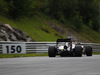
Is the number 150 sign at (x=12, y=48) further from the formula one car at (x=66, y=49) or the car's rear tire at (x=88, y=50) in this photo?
the car's rear tire at (x=88, y=50)

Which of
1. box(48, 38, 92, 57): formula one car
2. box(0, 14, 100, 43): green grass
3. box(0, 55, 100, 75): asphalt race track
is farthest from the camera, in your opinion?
box(0, 14, 100, 43): green grass

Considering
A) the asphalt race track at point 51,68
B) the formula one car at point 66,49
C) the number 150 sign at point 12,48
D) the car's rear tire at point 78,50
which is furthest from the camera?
the number 150 sign at point 12,48

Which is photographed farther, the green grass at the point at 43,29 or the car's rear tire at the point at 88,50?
the green grass at the point at 43,29

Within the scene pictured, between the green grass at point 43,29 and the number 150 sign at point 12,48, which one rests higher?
the green grass at point 43,29

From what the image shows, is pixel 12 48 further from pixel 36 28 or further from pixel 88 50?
pixel 36 28

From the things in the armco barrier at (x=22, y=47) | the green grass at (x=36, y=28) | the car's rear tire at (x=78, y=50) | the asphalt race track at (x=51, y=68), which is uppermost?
the green grass at (x=36, y=28)

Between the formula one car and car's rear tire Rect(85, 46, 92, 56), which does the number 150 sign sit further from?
car's rear tire Rect(85, 46, 92, 56)

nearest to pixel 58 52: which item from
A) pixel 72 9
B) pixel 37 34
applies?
pixel 37 34

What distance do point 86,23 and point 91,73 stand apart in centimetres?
5512

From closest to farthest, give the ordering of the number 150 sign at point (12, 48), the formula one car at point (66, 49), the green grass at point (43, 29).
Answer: the formula one car at point (66, 49) < the number 150 sign at point (12, 48) < the green grass at point (43, 29)

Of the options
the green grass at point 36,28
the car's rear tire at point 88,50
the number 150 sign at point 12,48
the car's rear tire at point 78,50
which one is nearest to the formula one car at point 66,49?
the car's rear tire at point 78,50

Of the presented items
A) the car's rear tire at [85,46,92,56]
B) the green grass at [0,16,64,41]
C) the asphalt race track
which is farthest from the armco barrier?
the asphalt race track

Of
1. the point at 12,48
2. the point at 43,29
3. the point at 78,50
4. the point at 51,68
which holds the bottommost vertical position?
the point at 51,68

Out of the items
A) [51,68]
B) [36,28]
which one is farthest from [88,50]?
[36,28]
